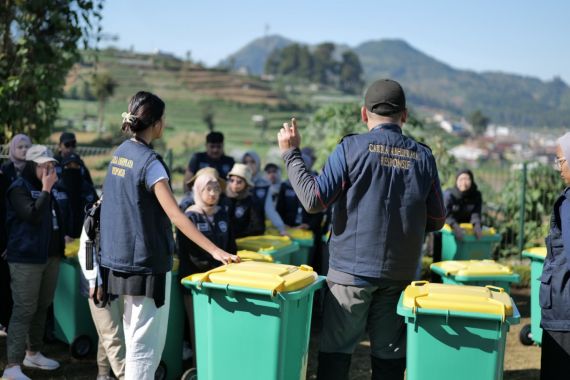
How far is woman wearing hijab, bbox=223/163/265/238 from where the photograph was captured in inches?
264

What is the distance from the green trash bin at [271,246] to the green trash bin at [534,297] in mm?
2166

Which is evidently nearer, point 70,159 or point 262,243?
point 262,243

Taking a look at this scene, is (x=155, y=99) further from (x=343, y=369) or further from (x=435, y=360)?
(x=435, y=360)

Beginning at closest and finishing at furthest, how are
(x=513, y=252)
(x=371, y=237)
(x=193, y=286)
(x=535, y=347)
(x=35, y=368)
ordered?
(x=371, y=237) → (x=193, y=286) → (x=35, y=368) → (x=535, y=347) → (x=513, y=252)

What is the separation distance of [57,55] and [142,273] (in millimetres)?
5748

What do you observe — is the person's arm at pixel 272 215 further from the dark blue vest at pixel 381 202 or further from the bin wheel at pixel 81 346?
the dark blue vest at pixel 381 202

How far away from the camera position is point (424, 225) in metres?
3.83

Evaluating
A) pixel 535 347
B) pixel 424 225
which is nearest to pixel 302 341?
pixel 424 225

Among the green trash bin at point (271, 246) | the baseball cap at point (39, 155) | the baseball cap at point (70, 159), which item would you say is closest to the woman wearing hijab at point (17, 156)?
the baseball cap at point (70, 159)

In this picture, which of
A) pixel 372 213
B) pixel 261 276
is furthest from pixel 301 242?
pixel 372 213

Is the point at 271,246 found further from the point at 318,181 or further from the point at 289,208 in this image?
the point at 318,181

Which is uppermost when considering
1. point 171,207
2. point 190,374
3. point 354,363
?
point 171,207

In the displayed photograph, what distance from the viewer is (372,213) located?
144 inches

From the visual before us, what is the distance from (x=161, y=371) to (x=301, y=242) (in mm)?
2436
